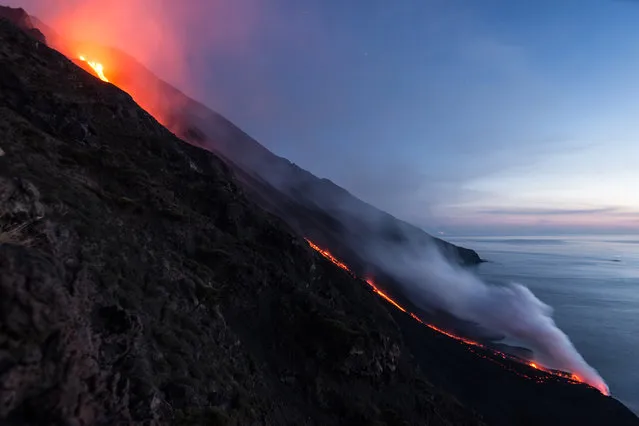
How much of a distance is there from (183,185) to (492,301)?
97.1 m

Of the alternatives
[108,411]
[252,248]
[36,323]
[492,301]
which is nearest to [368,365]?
[252,248]

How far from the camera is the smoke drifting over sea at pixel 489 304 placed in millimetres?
73500

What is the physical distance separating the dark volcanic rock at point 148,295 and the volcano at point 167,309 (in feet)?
0.21

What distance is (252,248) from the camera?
31547mm

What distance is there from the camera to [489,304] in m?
105

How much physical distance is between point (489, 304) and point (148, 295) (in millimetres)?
102857

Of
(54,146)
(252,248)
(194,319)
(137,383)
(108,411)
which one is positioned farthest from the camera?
(252,248)

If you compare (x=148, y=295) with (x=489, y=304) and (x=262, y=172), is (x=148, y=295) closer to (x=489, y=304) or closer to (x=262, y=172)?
(x=489, y=304)

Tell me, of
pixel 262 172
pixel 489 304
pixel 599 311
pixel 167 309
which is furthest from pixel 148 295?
pixel 599 311

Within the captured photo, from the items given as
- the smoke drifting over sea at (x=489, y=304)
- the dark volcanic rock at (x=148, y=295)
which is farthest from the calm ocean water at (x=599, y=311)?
the dark volcanic rock at (x=148, y=295)

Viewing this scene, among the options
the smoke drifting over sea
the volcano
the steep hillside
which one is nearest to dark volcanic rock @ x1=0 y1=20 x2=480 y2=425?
the volcano

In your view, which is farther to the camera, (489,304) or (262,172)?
(262,172)

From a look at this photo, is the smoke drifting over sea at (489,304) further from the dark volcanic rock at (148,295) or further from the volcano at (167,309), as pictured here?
the dark volcanic rock at (148,295)

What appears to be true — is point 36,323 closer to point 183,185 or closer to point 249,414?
point 249,414
